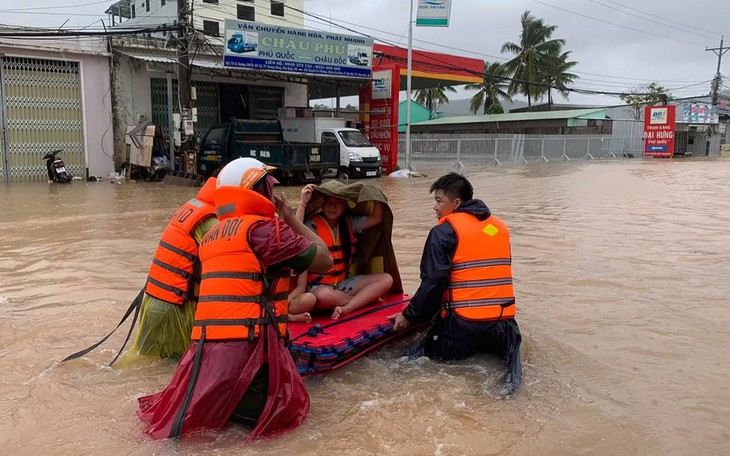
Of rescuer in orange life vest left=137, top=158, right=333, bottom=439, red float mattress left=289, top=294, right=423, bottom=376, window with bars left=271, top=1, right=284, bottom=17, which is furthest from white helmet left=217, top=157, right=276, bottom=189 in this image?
window with bars left=271, top=1, right=284, bottom=17

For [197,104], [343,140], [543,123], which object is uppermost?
[197,104]

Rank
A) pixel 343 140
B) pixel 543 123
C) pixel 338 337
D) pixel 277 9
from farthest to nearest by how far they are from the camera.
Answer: pixel 277 9, pixel 543 123, pixel 343 140, pixel 338 337

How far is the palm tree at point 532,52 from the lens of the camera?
4356cm

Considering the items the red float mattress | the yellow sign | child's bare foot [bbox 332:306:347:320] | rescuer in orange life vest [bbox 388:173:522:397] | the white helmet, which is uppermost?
the white helmet

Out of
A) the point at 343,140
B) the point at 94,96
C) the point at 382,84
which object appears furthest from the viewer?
the point at 382,84

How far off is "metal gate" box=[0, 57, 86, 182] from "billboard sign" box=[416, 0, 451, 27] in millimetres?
10980

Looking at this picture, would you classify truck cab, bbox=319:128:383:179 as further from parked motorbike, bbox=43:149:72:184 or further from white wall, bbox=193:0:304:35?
white wall, bbox=193:0:304:35

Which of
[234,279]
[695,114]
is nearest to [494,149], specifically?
[695,114]

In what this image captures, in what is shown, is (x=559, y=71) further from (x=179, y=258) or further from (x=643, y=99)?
(x=179, y=258)

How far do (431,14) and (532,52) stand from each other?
84.1 feet

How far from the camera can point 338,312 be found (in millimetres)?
4391

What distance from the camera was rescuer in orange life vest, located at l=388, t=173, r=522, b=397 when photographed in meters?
3.76

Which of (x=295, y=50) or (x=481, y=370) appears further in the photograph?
(x=295, y=50)

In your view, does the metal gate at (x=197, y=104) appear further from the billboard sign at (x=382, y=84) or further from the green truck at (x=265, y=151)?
the billboard sign at (x=382, y=84)
